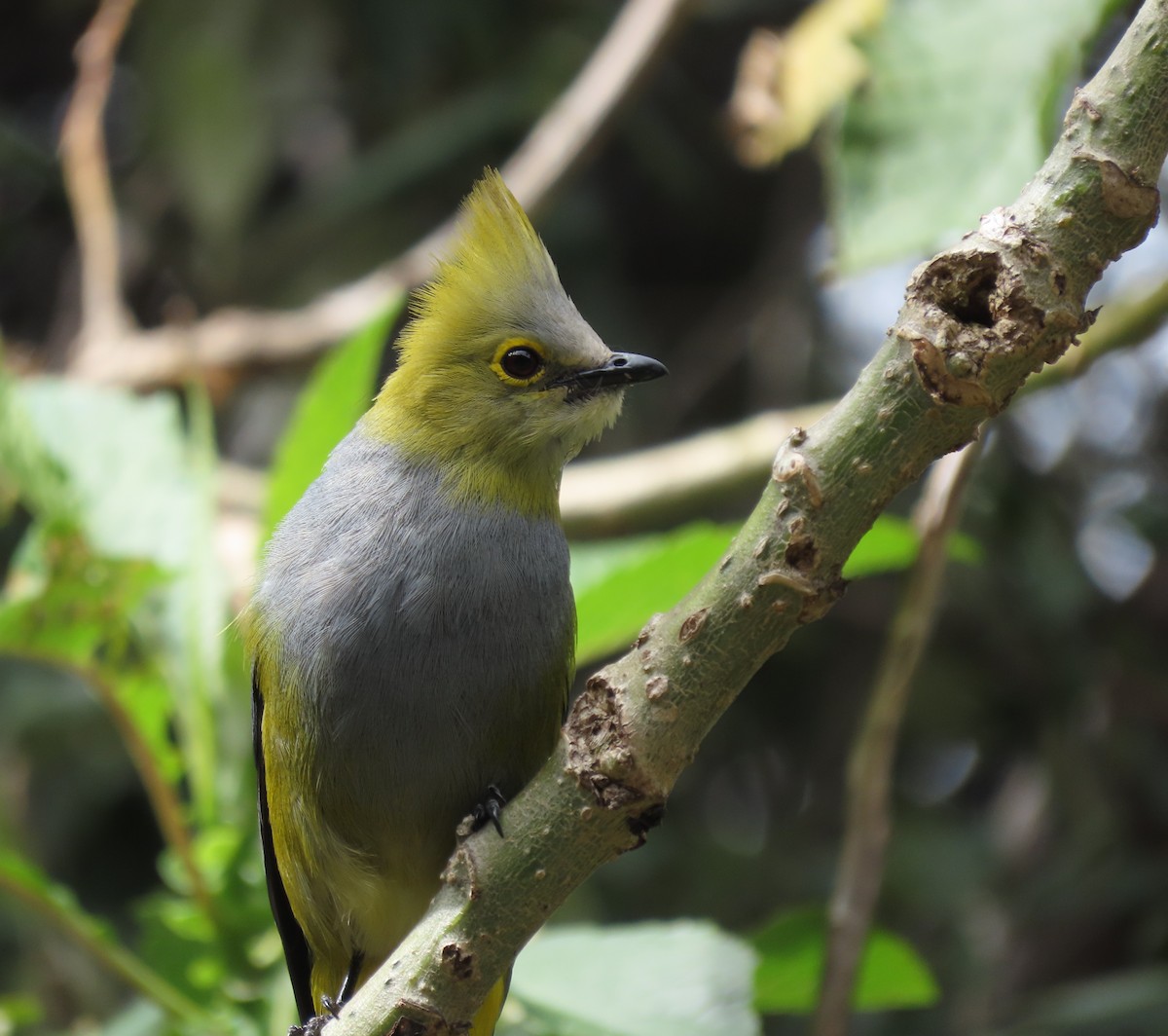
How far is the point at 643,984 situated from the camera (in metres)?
3.00

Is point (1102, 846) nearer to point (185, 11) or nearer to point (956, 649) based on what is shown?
point (956, 649)

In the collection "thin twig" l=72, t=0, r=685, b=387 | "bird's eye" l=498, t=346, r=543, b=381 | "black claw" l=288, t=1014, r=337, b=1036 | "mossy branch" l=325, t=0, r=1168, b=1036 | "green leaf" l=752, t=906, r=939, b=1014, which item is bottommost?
"green leaf" l=752, t=906, r=939, b=1014

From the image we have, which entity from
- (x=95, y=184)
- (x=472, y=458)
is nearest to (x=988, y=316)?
(x=472, y=458)

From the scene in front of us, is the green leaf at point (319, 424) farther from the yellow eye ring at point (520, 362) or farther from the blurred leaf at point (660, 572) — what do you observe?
the blurred leaf at point (660, 572)

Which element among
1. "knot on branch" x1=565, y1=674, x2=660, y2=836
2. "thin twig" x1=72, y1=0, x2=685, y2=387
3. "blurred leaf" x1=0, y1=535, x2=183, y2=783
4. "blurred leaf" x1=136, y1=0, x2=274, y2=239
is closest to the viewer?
"knot on branch" x1=565, y1=674, x2=660, y2=836

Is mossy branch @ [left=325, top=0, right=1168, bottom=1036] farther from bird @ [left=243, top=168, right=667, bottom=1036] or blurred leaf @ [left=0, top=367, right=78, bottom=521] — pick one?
blurred leaf @ [left=0, top=367, right=78, bottom=521]

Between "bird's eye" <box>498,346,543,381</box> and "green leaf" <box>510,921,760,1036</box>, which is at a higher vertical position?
"bird's eye" <box>498,346,543,381</box>

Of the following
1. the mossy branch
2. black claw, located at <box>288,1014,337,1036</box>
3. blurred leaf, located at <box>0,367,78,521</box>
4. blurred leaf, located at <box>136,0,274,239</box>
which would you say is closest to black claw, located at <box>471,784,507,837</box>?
the mossy branch

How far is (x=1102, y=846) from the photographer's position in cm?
486

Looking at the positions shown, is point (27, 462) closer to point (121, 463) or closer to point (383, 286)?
point (121, 463)

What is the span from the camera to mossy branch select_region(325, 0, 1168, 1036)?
156cm

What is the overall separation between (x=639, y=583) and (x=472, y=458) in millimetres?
493

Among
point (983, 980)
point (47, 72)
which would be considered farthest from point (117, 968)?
point (47, 72)

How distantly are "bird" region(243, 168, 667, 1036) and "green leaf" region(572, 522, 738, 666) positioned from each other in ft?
0.85
